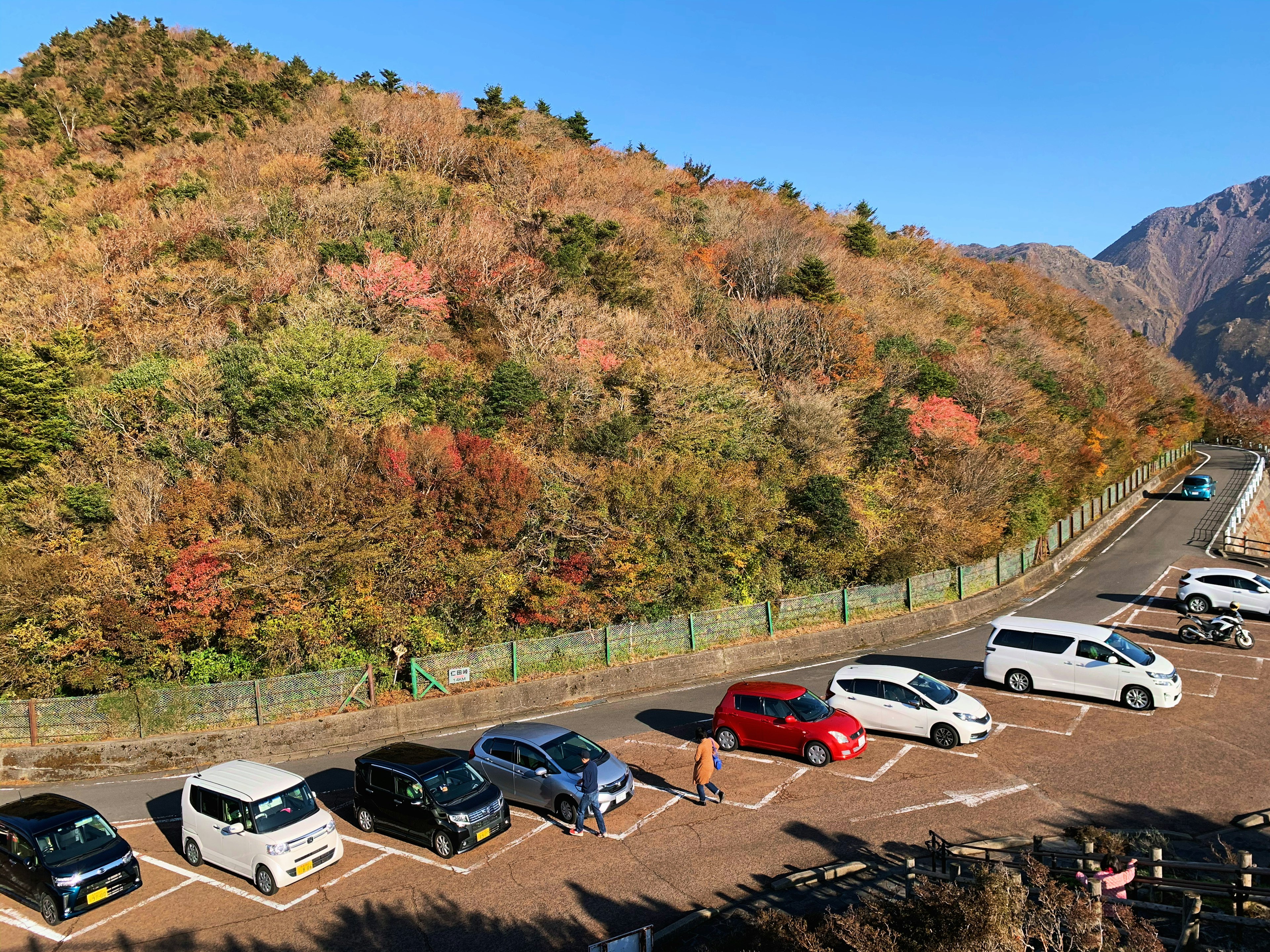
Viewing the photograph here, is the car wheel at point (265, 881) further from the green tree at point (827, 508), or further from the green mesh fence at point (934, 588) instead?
the green mesh fence at point (934, 588)

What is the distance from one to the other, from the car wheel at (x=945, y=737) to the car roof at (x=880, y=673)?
41.4 inches

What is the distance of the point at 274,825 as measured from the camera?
11.3 metres

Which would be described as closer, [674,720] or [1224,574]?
[674,720]

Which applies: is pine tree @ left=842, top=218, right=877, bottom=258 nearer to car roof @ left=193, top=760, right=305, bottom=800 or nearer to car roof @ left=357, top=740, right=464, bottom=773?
car roof @ left=357, top=740, right=464, bottom=773

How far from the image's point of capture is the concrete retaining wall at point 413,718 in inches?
659

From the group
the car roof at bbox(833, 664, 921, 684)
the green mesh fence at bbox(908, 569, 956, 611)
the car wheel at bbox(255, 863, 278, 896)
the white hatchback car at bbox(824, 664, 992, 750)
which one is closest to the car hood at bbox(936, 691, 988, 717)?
the white hatchback car at bbox(824, 664, 992, 750)

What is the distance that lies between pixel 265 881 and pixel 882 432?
24347 millimetres

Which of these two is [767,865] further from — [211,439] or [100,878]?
[211,439]

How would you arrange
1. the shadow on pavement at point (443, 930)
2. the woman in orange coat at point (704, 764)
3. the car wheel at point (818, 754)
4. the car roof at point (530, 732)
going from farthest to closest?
1. the car wheel at point (818, 754)
2. the car roof at point (530, 732)
3. the woman in orange coat at point (704, 764)
4. the shadow on pavement at point (443, 930)

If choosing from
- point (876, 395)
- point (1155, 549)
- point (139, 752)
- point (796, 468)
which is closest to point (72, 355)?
point (139, 752)

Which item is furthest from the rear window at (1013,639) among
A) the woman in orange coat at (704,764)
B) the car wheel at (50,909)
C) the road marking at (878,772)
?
the car wheel at (50,909)

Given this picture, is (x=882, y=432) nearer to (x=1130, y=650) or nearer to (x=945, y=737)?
(x=1130, y=650)

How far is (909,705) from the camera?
15.4 m

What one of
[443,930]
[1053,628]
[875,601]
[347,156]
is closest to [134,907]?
[443,930]
